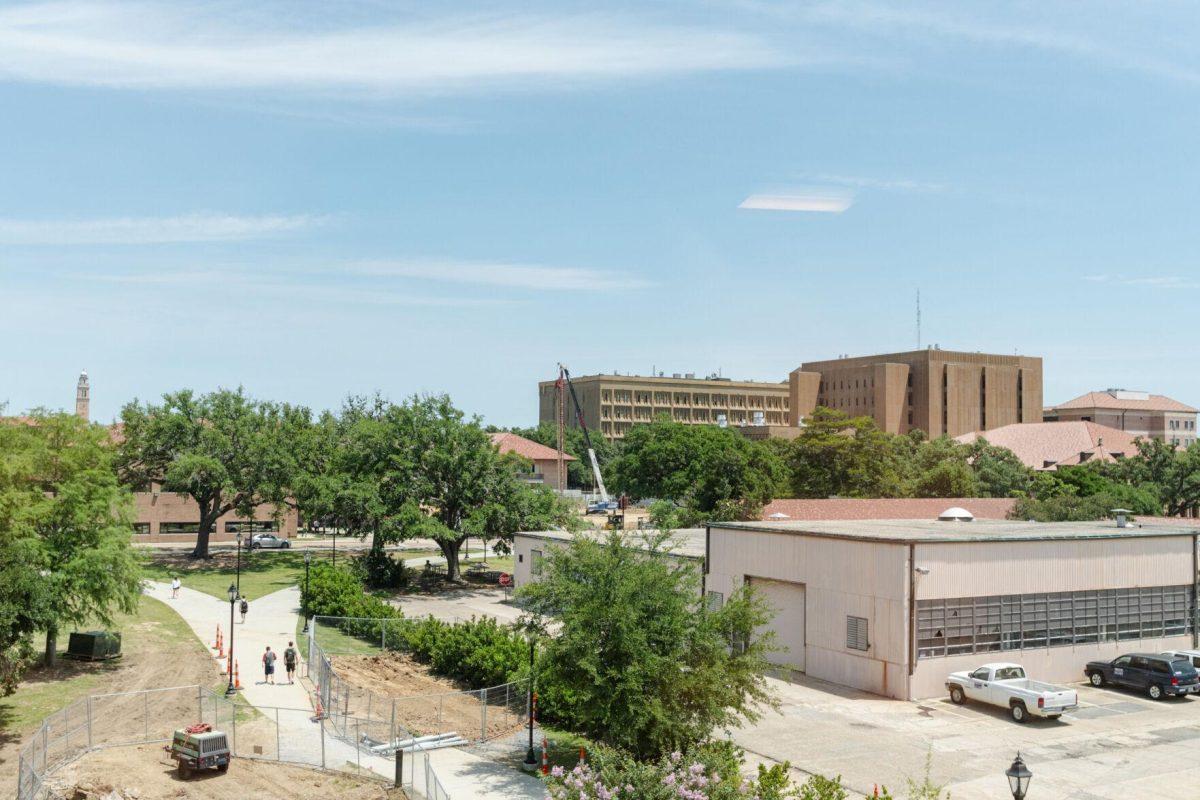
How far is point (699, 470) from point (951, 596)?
7296 centimetres

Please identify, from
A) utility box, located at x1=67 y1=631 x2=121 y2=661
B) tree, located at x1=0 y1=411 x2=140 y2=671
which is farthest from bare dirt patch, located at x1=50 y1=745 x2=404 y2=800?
utility box, located at x1=67 y1=631 x2=121 y2=661

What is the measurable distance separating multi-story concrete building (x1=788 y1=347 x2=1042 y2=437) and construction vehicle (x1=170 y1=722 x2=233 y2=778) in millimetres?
159132

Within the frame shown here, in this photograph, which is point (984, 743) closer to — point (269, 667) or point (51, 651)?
point (269, 667)

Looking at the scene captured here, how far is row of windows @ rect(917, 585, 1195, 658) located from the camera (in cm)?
3628

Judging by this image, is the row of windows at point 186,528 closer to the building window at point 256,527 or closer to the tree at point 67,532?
the building window at point 256,527

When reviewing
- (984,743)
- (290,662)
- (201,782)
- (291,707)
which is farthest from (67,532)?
(984,743)

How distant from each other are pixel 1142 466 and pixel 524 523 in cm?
6286

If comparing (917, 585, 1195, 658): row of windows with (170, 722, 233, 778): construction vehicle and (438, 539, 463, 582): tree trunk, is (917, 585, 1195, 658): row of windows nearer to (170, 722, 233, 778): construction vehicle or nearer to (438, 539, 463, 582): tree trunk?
(170, 722, 233, 778): construction vehicle

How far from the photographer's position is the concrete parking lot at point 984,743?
26.3 metres

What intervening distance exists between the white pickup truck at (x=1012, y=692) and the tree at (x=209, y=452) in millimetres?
50965

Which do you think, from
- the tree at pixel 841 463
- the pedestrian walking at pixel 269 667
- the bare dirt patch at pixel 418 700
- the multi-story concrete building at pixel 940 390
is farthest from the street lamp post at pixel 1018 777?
the multi-story concrete building at pixel 940 390

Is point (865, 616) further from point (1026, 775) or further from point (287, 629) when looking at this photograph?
point (287, 629)

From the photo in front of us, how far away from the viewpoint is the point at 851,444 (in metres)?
94.8

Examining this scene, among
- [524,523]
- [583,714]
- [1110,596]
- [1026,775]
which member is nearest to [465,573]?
[524,523]
